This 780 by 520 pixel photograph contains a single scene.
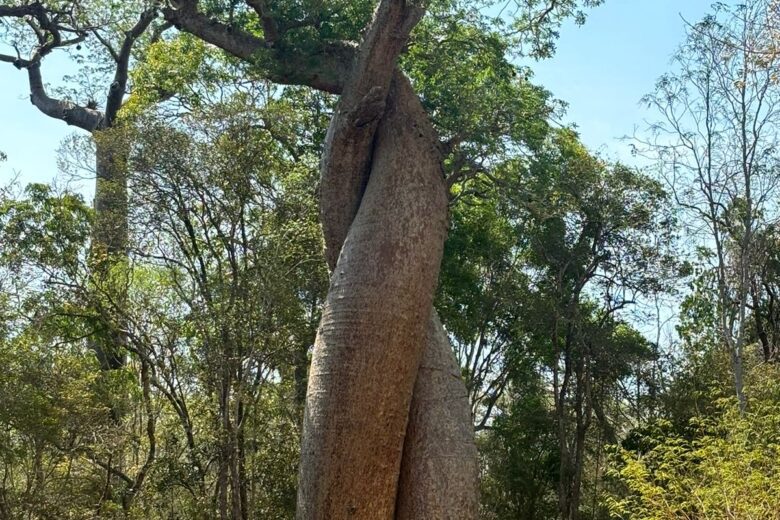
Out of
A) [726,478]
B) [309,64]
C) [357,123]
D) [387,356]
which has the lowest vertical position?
[726,478]

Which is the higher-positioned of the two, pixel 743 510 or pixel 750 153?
pixel 750 153

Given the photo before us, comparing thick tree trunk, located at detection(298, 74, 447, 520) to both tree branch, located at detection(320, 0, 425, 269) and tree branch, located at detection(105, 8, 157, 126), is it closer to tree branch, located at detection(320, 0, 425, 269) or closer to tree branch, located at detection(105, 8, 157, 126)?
tree branch, located at detection(320, 0, 425, 269)

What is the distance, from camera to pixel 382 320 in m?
4.33

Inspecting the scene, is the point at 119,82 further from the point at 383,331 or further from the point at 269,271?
the point at 383,331

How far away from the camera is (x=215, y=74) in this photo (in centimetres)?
881

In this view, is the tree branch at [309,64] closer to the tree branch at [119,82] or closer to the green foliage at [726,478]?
the green foliage at [726,478]

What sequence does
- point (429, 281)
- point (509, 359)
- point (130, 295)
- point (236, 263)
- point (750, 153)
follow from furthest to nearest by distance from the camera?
point (509, 359)
point (750, 153)
point (130, 295)
point (236, 263)
point (429, 281)

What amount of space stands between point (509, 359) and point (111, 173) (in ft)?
18.9

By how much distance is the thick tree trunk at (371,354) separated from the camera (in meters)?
4.20


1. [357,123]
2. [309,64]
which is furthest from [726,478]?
[309,64]

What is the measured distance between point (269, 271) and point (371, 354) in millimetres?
2339

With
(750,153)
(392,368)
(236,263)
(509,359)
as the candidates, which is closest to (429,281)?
(392,368)

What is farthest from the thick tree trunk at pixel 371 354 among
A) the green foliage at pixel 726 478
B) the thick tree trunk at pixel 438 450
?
the green foliage at pixel 726 478

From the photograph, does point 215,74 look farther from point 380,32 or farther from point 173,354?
point 380,32
